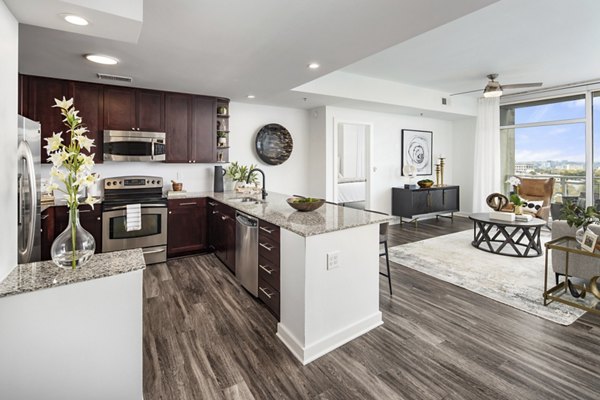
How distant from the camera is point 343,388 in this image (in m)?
1.86

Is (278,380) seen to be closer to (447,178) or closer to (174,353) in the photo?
(174,353)

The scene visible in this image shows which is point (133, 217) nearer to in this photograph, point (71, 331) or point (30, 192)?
point (30, 192)

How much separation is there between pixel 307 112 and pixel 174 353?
4.75 m

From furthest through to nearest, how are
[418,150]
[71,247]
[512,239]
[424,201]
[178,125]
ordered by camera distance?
[418,150] < [424,201] < [512,239] < [178,125] < [71,247]

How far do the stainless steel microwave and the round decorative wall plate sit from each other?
5.28 feet

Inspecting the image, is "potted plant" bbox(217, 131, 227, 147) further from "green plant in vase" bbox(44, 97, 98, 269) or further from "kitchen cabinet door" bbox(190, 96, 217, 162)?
"green plant in vase" bbox(44, 97, 98, 269)

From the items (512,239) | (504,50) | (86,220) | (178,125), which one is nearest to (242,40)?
(178,125)

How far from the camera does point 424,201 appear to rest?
263 inches

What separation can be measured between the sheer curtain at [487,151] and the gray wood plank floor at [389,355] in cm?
461

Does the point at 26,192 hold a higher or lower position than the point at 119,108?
lower

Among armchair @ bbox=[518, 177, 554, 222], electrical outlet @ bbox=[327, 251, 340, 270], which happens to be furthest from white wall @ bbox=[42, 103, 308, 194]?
armchair @ bbox=[518, 177, 554, 222]

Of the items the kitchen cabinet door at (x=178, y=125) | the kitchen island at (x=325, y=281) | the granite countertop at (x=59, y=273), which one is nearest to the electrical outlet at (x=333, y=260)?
the kitchen island at (x=325, y=281)

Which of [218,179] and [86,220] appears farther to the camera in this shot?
[218,179]

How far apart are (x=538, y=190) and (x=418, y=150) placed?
2.45 metres
